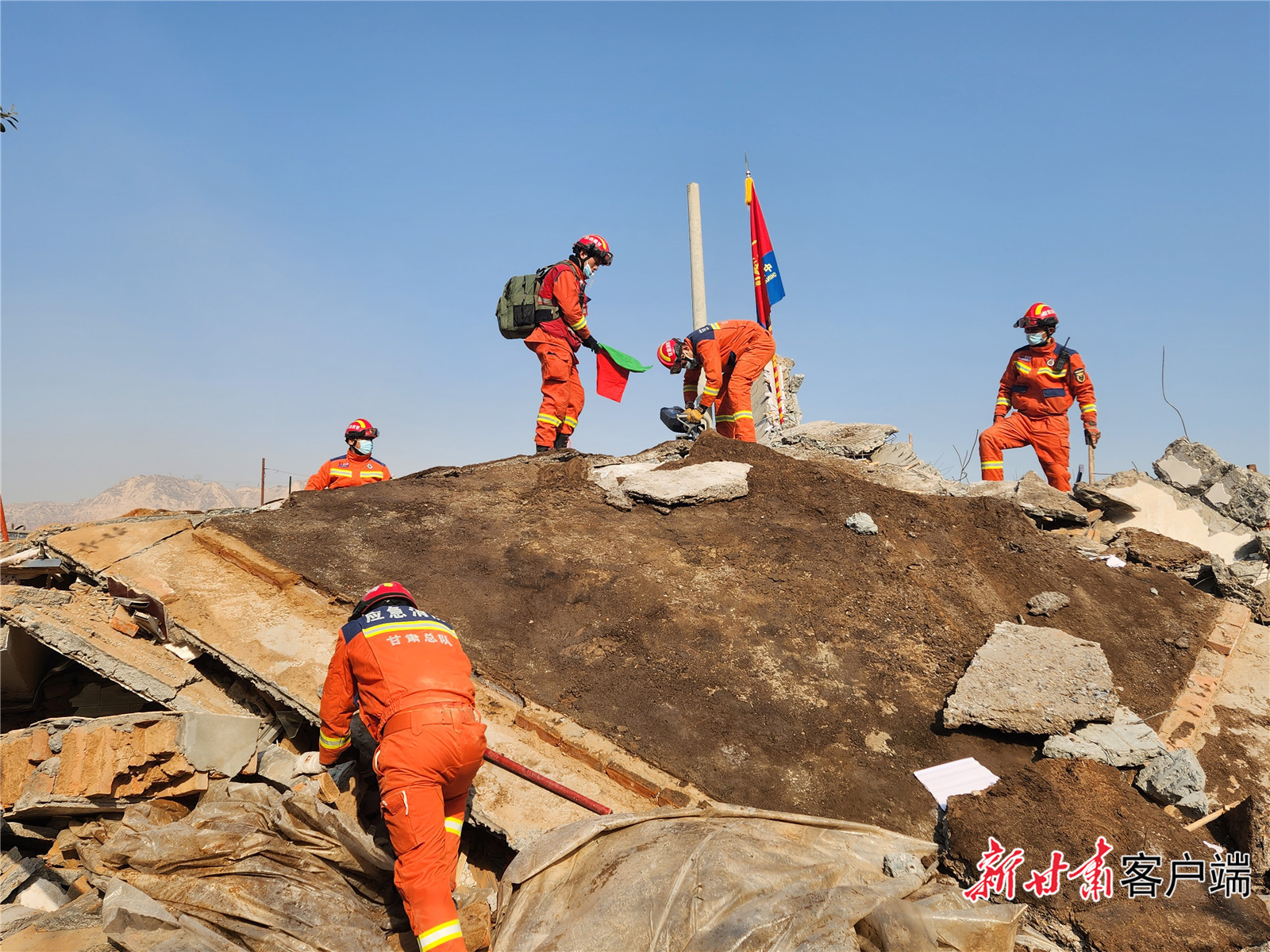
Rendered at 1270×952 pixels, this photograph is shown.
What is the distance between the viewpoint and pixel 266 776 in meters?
3.95

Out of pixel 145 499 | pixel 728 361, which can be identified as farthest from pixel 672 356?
pixel 145 499

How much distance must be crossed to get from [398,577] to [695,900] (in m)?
3.36

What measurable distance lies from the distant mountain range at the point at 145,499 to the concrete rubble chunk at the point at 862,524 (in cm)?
3854

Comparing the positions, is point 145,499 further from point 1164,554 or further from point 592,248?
point 1164,554

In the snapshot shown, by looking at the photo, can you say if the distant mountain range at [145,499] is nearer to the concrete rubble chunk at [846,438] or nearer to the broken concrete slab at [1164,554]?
the concrete rubble chunk at [846,438]

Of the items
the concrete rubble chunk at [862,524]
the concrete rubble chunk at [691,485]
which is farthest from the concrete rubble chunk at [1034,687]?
the concrete rubble chunk at [691,485]

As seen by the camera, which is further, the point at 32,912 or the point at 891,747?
the point at 891,747

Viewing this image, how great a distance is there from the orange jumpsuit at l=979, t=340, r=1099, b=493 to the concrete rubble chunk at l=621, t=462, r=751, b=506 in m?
3.60

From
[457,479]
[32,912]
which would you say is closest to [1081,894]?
[32,912]

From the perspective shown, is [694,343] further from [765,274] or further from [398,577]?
[398,577]

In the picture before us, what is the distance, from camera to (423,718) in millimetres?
2994

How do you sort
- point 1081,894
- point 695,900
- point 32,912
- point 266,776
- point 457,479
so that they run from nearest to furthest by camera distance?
1. point 695,900
2. point 1081,894
3. point 32,912
4. point 266,776
5. point 457,479

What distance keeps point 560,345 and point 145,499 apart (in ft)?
144

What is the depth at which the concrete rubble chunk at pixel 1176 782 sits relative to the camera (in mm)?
3701
